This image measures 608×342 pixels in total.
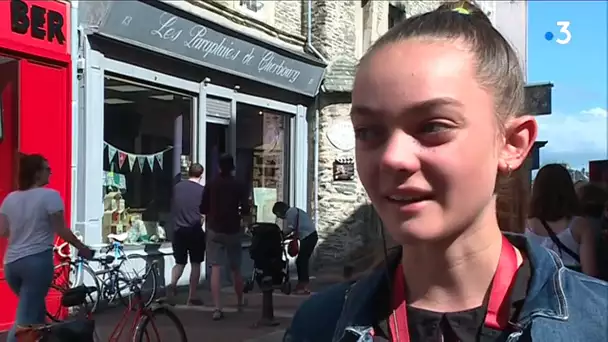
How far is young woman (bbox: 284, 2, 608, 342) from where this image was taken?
1269 mm

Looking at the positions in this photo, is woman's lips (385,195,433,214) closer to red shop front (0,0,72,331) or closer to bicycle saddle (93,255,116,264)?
red shop front (0,0,72,331)

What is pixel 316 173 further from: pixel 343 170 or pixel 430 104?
pixel 430 104

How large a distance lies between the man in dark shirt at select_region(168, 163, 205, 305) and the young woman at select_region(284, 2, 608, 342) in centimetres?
834

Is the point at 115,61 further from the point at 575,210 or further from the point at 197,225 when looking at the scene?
the point at 575,210

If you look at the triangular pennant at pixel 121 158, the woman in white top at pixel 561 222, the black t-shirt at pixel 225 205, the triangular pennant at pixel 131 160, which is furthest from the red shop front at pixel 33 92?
the woman in white top at pixel 561 222

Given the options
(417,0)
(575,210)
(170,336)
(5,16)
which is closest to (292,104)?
(417,0)

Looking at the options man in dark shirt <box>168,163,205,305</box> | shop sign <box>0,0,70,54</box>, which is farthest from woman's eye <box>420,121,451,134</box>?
man in dark shirt <box>168,163,205,305</box>

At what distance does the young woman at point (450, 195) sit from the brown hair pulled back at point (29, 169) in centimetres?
522

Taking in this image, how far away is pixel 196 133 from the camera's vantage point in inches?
451

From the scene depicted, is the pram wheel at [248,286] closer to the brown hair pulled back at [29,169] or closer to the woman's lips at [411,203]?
the brown hair pulled back at [29,169]

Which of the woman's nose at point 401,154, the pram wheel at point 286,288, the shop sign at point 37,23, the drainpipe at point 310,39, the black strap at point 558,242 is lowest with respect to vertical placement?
the pram wheel at point 286,288

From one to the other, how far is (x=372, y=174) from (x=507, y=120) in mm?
245

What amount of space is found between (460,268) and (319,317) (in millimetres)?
→ 272

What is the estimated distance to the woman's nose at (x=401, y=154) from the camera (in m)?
1.27
